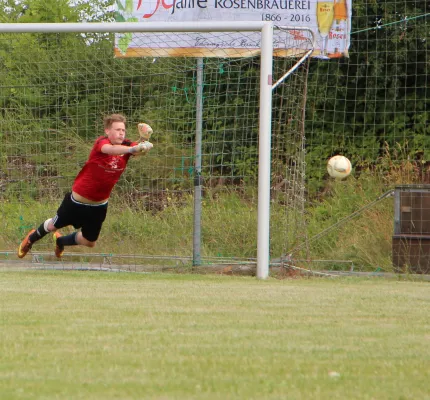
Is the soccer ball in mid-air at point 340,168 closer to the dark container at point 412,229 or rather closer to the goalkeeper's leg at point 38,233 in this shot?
the dark container at point 412,229

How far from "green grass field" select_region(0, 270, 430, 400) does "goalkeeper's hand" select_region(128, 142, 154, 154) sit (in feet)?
4.79

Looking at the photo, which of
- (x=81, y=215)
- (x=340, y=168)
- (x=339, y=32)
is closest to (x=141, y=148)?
(x=81, y=215)

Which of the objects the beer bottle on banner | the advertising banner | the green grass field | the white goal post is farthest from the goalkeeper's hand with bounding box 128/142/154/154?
the beer bottle on banner

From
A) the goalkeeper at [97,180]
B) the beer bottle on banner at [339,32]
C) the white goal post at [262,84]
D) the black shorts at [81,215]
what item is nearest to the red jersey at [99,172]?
the goalkeeper at [97,180]

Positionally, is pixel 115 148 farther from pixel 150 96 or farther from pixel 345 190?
pixel 345 190

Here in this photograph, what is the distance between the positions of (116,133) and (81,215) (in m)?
1.05

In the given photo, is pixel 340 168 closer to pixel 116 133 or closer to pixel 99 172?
pixel 116 133

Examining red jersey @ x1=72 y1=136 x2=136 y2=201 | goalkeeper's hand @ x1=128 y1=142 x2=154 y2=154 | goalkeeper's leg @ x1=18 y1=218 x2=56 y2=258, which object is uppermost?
goalkeeper's hand @ x1=128 y1=142 x2=154 y2=154

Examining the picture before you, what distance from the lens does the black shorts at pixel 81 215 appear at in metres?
10.3

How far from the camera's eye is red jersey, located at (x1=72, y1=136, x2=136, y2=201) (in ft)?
33.2

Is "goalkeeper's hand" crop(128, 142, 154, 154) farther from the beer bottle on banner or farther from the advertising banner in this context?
the beer bottle on banner

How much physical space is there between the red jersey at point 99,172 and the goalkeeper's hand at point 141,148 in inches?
24.2

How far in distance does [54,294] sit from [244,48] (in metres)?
5.97

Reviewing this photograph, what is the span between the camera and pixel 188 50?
498 inches
